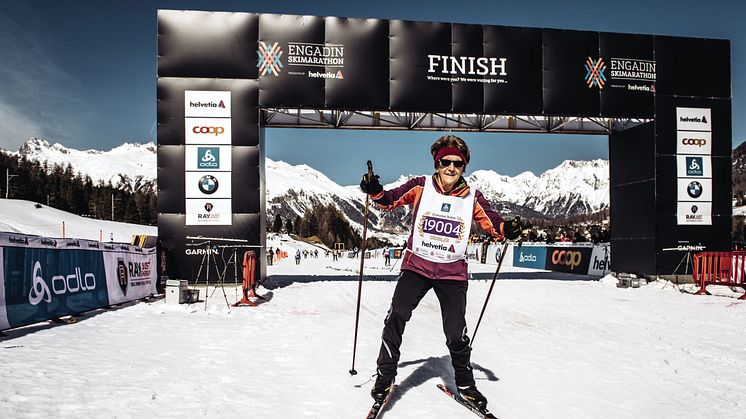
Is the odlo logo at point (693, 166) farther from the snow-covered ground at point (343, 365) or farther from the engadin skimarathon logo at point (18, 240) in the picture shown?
the engadin skimarathon logo at point (18, 240)

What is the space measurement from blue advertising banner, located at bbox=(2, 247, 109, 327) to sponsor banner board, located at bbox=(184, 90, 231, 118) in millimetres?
5845

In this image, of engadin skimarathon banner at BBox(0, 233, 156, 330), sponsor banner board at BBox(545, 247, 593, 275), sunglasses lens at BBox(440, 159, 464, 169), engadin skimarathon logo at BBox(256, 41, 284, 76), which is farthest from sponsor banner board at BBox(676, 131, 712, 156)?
engadin skimarathon banner at BBox(0, 233, 156, 330)

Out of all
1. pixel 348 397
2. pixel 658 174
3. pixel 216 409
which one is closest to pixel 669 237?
pixel 658 174

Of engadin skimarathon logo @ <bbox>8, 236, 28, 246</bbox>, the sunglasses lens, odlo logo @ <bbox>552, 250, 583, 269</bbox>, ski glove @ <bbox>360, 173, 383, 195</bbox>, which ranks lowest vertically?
odlo logo @ <bbox>552, 250, 583, 269</bbox>

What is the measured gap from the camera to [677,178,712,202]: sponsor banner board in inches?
631

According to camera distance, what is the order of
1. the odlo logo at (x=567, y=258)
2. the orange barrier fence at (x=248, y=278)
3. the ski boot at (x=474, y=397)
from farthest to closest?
1. the odlo logo at (x=567, y=258)
2. the orange barrier fence at (x=248, y=278)
3. the ski boot at (x=474, y=397)

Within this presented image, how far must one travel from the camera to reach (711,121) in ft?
53.5

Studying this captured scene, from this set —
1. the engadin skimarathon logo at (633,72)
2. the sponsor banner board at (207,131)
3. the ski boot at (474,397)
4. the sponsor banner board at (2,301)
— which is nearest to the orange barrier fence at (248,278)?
the sponsor banner board at (207,131)

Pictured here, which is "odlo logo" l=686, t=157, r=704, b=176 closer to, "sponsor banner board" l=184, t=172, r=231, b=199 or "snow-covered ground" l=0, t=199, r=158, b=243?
"sponsor banner board" l=184, t=172, r=231, b=199

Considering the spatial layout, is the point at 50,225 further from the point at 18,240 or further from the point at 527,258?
the point at 18,240

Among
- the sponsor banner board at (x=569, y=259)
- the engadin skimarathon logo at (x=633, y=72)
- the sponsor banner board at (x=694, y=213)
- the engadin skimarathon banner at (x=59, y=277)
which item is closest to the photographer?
the engadin skimarathon banner at (x=59, y=277)

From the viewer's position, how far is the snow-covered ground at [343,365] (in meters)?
3.98

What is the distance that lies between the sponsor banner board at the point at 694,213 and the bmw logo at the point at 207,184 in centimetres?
1498

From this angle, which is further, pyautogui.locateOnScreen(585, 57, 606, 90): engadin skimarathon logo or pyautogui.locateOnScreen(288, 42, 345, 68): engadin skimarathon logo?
pyautogui.locateOnScreen(585, 57, 606, 90): engadin skimarathon logo
